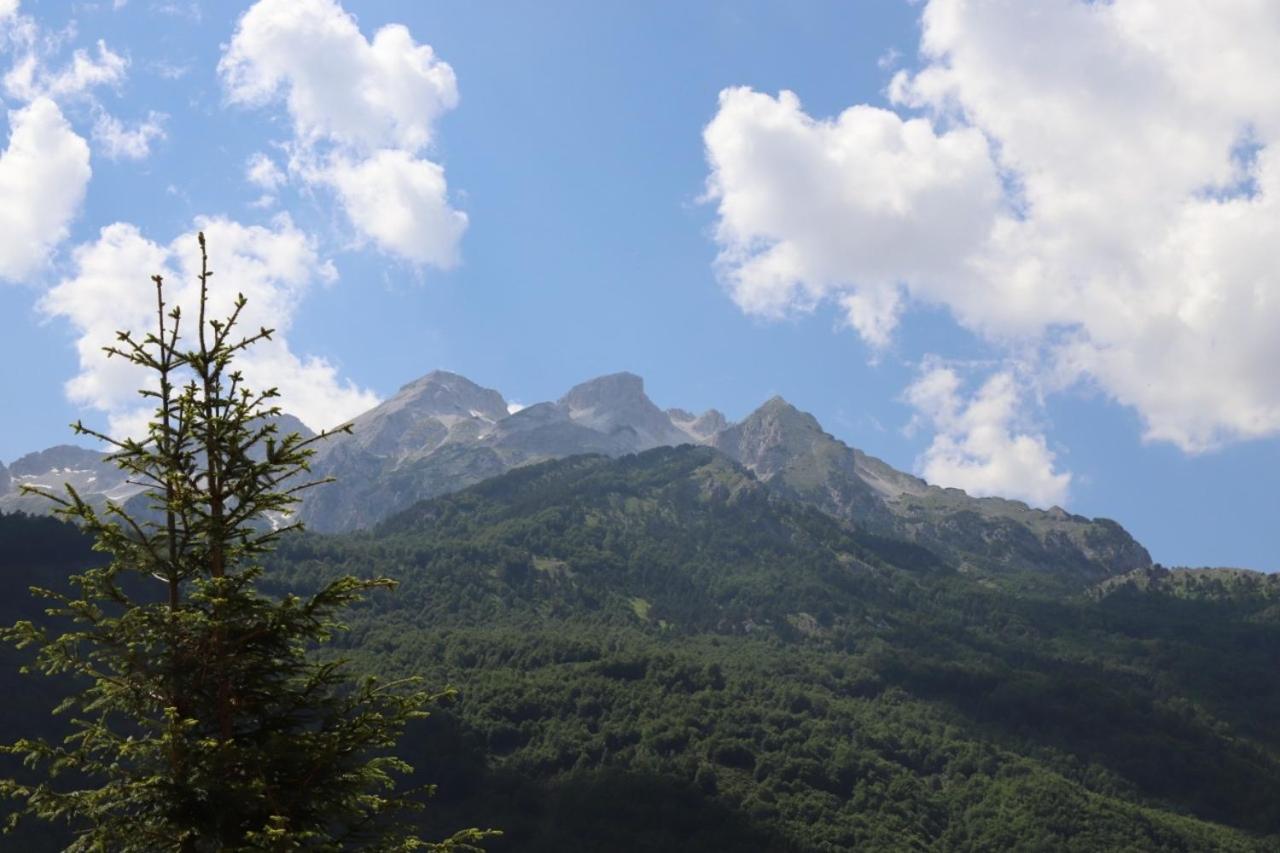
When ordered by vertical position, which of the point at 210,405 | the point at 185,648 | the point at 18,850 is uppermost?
the point at 210,405

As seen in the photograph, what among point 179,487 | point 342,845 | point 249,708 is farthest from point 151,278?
point 342,845

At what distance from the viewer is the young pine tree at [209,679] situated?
76.7 feet

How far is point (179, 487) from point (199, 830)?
336 inches

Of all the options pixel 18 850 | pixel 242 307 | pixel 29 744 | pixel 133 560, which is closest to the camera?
pixel 29 744

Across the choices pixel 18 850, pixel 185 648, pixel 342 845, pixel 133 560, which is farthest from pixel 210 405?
pixel 18 850

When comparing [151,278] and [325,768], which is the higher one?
[151,278]

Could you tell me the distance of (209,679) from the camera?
2523 centimetres

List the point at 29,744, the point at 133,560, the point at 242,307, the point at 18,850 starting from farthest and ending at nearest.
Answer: the point at 18,850 < the point at 242,307 < the point at 133,560 < the point at 29,744

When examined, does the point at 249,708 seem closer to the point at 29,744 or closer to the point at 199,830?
the point at 199,830

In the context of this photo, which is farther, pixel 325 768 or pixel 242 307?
pixel 242 307

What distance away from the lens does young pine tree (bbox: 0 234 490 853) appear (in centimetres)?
2339

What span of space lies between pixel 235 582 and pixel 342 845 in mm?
7385

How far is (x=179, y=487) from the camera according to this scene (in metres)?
25.3

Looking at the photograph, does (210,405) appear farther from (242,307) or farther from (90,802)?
(90,802)
